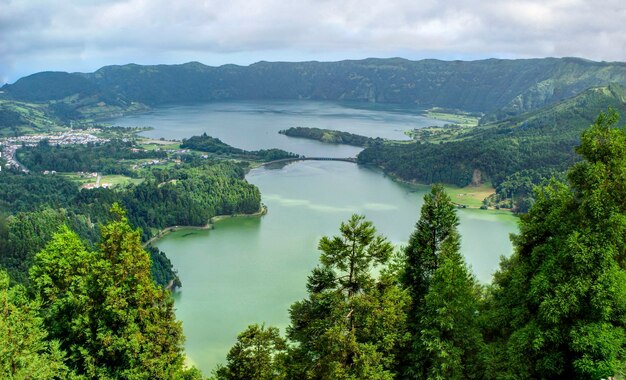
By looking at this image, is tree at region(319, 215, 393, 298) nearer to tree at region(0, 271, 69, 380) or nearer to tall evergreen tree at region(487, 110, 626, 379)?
tall evergreen tree at region(487, 110, 626, 379)

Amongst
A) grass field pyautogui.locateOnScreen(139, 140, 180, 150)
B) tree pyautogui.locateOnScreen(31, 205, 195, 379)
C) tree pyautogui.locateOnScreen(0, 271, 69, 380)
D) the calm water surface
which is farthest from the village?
tree pyautogui.locateOnScreen(0, 271, 69, 380)

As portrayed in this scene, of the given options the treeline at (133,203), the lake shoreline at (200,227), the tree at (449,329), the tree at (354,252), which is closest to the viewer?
the tree at (354,252)

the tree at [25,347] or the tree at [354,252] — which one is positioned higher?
the tree at [354,252]

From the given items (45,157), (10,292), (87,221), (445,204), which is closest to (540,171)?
(87,221)

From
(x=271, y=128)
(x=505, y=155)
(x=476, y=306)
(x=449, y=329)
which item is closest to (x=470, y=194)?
(x=505, y=155)

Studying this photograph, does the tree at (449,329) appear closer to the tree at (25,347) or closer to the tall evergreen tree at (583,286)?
the tall evergreen tree at (583,286)

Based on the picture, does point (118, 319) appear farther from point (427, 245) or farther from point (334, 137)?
point (334, 137)

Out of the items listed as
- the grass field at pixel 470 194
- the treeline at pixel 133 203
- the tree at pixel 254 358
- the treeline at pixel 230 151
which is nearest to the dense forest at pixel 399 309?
the tree at pixel 254 358
